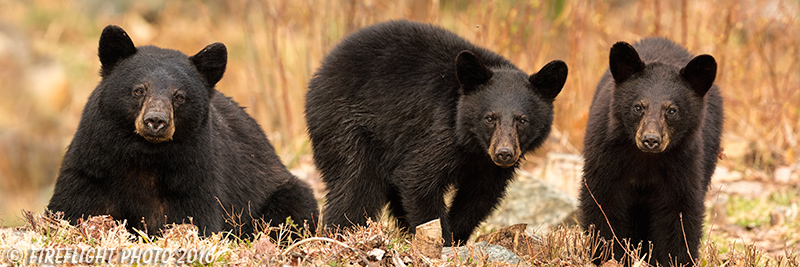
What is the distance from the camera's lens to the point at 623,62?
482 centimetres

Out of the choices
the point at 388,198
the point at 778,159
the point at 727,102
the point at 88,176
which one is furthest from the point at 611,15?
the point at 88,176

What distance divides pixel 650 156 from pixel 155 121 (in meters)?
2.81

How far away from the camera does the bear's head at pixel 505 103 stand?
4.72m

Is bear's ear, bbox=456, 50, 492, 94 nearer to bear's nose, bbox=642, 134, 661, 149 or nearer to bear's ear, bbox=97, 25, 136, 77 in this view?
bear's nose, bbox=642, 134, 661, 149

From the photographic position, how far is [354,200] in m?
5.24

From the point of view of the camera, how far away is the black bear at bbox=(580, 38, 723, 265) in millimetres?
4660

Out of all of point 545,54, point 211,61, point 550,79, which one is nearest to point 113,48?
point 211,61

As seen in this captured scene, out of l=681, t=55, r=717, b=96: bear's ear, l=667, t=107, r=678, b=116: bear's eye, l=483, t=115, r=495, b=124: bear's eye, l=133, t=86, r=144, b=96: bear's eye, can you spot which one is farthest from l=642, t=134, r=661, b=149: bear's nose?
l=133, t=86, r=144, b=96: bear's eye

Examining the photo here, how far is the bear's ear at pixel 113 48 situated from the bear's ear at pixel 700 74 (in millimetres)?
3116

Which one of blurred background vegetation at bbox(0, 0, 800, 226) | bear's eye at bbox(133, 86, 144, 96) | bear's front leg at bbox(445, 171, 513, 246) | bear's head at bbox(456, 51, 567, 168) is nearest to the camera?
bear's eye at bbox(133, 86, 144, 96)

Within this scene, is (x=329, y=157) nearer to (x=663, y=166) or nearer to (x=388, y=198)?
(x=388, y=198)

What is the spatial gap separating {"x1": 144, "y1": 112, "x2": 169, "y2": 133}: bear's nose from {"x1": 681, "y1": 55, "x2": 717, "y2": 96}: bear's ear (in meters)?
→ 2.88

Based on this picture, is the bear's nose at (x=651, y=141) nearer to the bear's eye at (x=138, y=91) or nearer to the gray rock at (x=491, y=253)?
the gray rock at (x=491, y=253)

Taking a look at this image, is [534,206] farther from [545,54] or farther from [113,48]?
[113,48]
